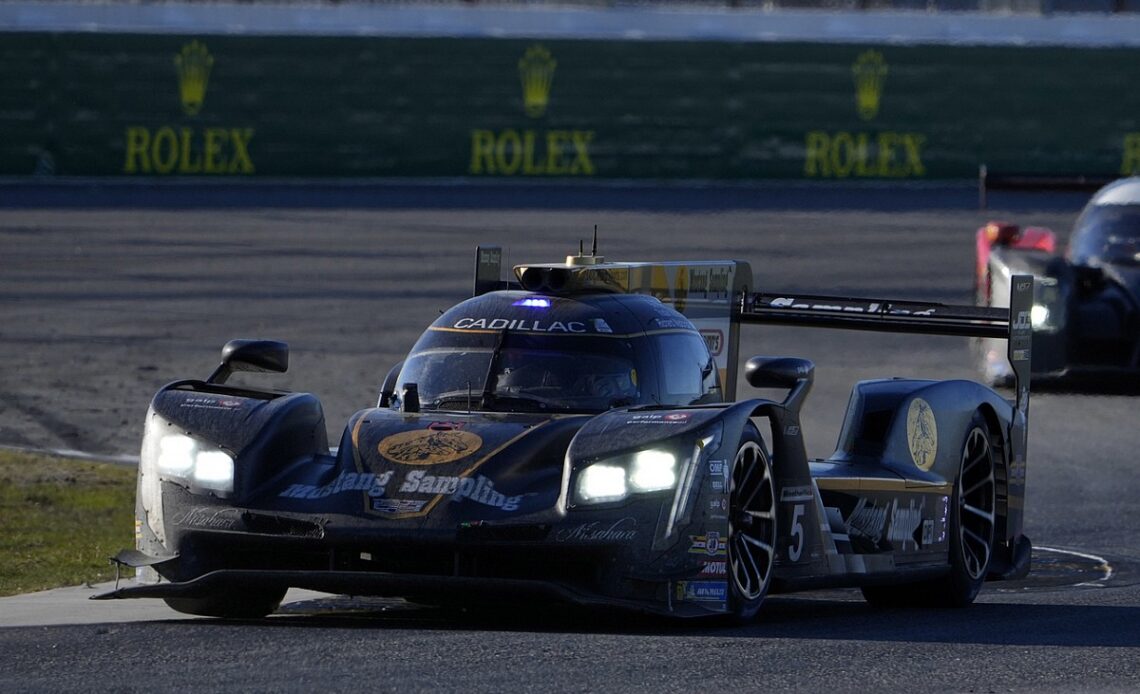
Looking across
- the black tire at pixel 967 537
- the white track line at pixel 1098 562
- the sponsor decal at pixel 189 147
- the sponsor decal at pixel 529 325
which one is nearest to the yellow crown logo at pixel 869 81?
the sponsor decal at pixel 189 147

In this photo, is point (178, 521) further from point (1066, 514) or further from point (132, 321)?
point (132, 321)

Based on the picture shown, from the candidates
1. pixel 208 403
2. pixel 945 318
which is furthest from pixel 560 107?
pixel 208 403

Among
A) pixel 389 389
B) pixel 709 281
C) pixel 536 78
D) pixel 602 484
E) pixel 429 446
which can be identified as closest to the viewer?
pixel 602 484

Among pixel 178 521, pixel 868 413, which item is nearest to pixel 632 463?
pixel 178 521

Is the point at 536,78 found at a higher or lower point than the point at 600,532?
higher

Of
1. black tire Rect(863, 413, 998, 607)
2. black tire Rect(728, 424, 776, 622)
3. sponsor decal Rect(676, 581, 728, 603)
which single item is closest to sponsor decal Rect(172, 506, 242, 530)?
sponsor decal Rect(676, 581, 728, 603)

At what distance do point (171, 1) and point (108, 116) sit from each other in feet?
11.9

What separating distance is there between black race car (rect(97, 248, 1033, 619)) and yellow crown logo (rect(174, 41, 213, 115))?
75.6 ft

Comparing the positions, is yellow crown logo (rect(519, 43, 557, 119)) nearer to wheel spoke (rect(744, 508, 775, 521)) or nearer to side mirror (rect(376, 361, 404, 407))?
side mirror (rect(376, 361, 404, 407))

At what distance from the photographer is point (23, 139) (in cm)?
3089

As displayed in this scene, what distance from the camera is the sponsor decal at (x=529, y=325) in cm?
828

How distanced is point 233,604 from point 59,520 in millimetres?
4232

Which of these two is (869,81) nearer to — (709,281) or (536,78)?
(536,78)

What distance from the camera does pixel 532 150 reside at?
105 feet
